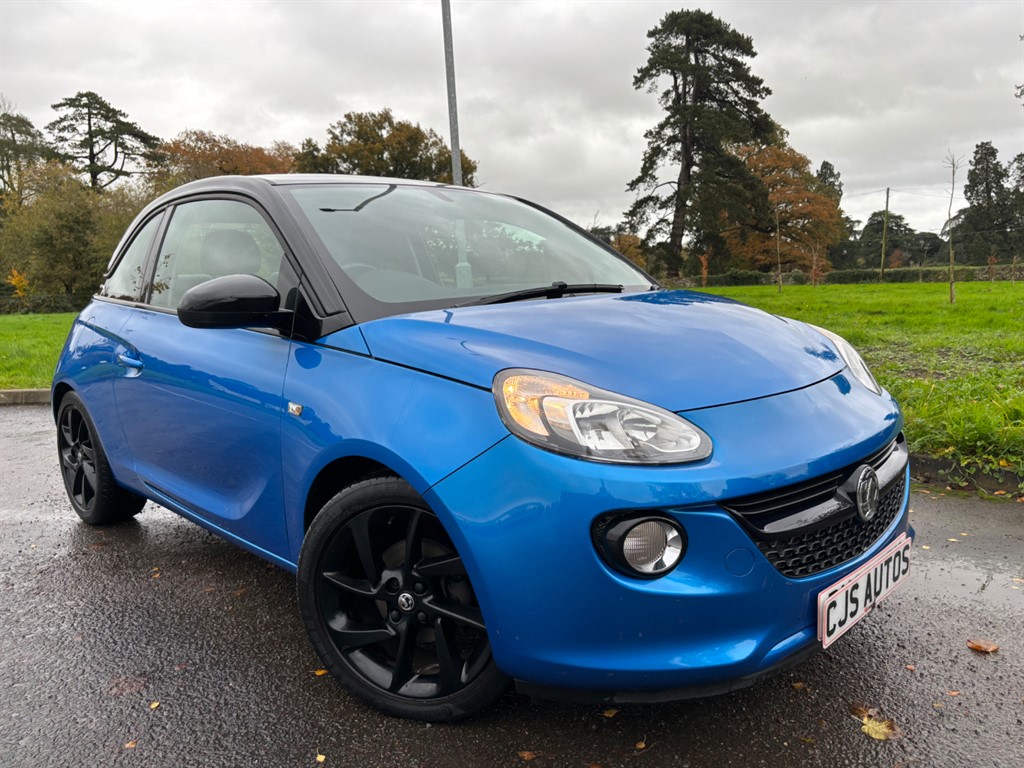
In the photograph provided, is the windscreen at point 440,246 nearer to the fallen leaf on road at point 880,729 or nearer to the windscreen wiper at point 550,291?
the windscreen wiper at point 550,291

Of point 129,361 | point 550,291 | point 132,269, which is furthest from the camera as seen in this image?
point 132,269

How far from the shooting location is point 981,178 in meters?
67.3

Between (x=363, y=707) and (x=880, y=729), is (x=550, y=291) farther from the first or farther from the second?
(x=880, y=729)

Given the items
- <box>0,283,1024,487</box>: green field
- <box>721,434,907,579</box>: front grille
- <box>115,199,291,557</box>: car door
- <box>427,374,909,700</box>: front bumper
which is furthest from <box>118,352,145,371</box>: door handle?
<box>0,283,1024,487</box>: green field

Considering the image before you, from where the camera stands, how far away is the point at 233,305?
2340 mm

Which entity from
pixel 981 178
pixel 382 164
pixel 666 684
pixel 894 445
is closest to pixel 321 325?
pixel 666 684

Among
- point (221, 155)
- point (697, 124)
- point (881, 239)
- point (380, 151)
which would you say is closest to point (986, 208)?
point (881, 239)

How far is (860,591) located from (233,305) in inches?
76.2

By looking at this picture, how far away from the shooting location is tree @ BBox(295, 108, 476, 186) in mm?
44438

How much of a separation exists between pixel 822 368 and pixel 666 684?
3.34 ft

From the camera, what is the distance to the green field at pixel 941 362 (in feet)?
14.6

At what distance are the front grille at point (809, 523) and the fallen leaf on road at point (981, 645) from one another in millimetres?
Answer: 827

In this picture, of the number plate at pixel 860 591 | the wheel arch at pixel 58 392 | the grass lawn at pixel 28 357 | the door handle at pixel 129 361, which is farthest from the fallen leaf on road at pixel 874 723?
the grass lawn at pixel 28 357

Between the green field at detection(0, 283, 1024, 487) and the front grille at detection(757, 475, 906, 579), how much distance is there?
8.87ft
